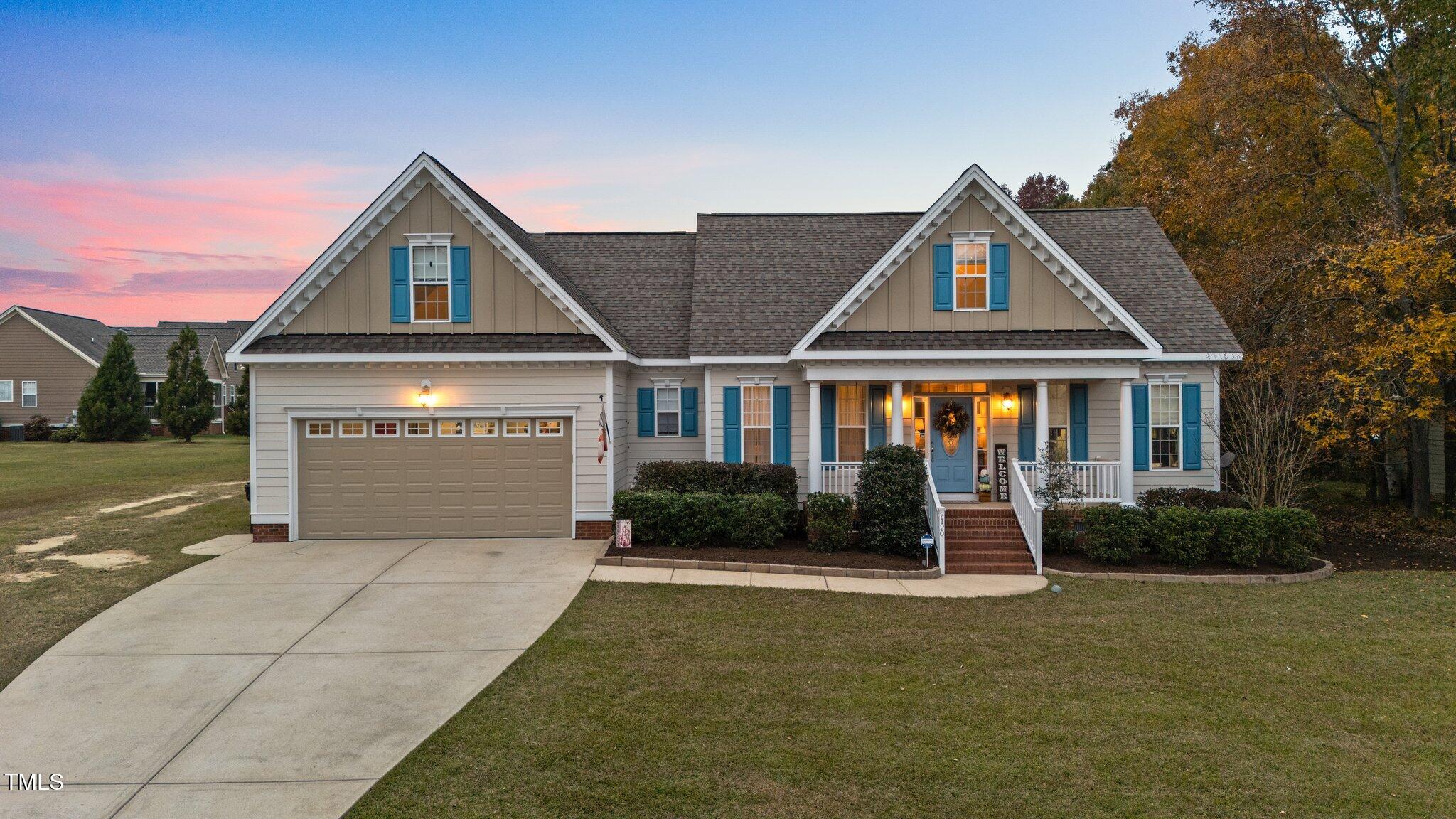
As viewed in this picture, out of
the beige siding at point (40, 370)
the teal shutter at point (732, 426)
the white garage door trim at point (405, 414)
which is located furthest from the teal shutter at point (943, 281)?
the beige siding at point (40, 370)

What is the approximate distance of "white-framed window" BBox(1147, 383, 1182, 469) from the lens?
15.1 metres

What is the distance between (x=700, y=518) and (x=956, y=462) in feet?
19.4

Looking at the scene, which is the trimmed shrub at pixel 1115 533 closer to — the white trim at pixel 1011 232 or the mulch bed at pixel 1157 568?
the mulch bed at pixel 1157 568

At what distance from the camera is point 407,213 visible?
45.9 feet

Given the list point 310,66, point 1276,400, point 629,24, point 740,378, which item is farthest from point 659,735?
point 310,66

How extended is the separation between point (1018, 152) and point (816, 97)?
1833cm

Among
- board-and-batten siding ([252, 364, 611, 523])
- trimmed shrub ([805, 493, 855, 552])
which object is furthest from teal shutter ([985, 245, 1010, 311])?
board-and-batten siding ([252, 364, 611, 523])

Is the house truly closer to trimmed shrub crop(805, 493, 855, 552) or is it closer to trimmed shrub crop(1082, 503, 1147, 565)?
trimmed shrub crop(805, 493, 855, 552)

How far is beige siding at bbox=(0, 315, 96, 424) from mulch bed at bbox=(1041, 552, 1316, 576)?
51447 millimetres

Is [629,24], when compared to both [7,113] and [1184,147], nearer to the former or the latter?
[1184,147]

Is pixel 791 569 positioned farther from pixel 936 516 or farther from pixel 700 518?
pixel 936 516

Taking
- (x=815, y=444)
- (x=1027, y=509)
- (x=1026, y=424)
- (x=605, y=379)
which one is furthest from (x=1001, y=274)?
(x=605, y=379)

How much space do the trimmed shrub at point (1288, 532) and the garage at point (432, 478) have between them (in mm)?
12171

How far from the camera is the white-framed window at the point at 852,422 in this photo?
15273 mm
